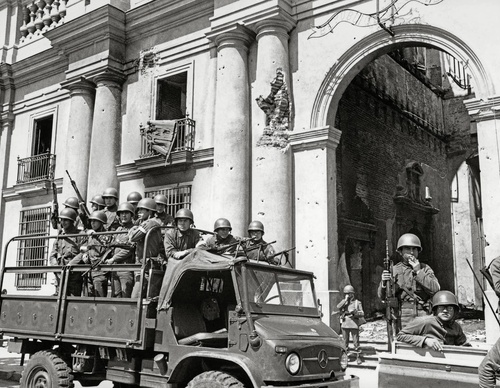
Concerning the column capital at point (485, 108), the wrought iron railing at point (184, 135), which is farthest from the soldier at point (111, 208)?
the column capital at point (485, 108)

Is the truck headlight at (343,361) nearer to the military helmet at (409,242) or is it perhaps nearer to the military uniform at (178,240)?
the military uniform at (178,240)

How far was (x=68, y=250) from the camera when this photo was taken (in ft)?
29.0

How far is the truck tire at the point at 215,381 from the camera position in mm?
5453

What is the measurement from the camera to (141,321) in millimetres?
6352

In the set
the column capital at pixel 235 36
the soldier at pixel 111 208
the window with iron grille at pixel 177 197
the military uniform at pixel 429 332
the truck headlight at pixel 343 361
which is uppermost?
the column capital at pixel 235 36

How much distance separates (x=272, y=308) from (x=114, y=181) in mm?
9375

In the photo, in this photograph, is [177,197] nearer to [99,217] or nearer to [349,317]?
[99,217]

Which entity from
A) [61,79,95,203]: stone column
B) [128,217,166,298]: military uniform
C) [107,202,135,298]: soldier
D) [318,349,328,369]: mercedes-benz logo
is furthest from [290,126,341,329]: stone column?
[61,79,95,203]: stone column

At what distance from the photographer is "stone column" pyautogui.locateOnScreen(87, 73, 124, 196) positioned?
14.4m

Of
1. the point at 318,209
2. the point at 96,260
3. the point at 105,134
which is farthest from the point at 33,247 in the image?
the point at 96,260

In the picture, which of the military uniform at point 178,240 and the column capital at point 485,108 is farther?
the column capital at point 485,108

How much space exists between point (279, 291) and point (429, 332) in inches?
79.9

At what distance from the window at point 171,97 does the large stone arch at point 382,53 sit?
4154 millimetres

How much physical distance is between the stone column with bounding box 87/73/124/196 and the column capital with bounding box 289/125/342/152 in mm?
5384
